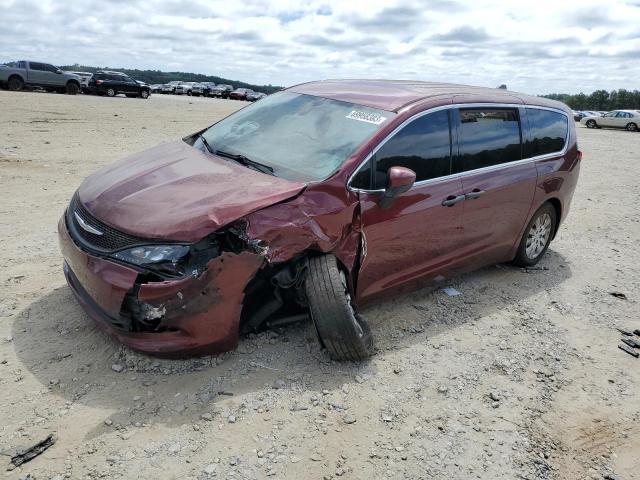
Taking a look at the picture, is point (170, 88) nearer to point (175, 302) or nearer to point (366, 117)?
point (366, 117)

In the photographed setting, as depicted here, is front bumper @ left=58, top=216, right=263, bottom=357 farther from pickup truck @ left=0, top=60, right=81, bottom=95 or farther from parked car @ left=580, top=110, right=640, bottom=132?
parked car @ left=580, top=110, right=640, bottom=132

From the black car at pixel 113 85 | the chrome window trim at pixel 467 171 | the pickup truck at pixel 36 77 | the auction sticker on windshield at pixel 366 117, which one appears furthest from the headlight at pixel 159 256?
the black car at pixel 113 85

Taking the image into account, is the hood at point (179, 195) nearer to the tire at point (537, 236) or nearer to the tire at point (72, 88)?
the tire at point (537, 236)

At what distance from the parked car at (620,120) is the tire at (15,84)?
3594cm

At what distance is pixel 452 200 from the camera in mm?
4426

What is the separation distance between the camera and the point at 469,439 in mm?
3162

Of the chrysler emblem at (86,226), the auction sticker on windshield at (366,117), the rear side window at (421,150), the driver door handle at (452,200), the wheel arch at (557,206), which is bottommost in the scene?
the wheel arch at (557,206)

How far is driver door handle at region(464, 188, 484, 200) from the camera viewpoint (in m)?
4.56

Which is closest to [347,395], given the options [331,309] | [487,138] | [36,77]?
[331,309]

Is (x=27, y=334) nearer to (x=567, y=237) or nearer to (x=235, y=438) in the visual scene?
(x=235, y=438)

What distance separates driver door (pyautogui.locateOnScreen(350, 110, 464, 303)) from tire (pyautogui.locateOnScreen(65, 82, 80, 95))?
97.9ft

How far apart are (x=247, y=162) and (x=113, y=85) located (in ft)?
107

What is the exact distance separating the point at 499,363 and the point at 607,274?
2.74m

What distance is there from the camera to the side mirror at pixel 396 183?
12.1 ft
